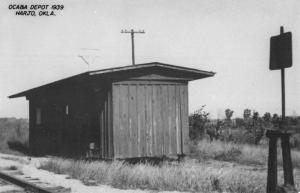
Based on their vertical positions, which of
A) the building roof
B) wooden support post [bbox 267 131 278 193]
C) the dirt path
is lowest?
the dirt path

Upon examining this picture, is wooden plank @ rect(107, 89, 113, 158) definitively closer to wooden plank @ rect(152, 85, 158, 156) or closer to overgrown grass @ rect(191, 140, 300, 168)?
wooden plank @ rect(152, 85, 158, 156)

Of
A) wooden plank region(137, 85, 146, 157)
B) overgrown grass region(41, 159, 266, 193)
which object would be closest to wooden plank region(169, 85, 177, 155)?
wooden plank region(137, 85, 146, 157)

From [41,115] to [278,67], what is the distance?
54.4ft

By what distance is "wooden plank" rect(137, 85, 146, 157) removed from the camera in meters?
15.5

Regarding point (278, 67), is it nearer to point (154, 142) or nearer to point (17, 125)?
point (154, 142)

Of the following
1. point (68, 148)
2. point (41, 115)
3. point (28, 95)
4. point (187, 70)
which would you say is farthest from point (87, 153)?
point (28, 95)

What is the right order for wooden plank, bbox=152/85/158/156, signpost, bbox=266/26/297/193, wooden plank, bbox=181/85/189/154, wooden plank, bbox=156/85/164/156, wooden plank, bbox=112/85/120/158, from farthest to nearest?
wooden plank, bbox=181/85/189/154 < wooden plank, bbox=156/85/164/156 < wooden plank, bbox=152/85/158/156 < wooden plank, bbox=112/85/120/158 < signpost, bbox=266/26/297/193

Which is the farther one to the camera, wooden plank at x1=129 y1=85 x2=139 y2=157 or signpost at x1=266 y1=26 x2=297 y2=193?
wooden plank at x1=129 y1=85 x2=139 y2=157

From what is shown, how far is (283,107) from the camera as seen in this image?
748 centimetres

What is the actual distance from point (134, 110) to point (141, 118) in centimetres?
37

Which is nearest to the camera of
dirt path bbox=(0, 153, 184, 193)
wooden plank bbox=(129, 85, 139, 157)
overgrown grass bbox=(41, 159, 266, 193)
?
dirt path bbox=(0, 153, 184, 193)

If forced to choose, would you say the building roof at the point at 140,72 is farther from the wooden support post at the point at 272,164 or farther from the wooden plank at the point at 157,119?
the wooden support post at the point at 272,164

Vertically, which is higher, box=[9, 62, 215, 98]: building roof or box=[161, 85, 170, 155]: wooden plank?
box=[9, 62, 215, 98]: building roof

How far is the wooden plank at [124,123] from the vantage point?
15180 mm
